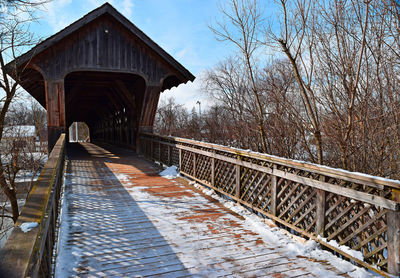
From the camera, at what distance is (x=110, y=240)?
3682 mm

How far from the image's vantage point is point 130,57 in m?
10.8

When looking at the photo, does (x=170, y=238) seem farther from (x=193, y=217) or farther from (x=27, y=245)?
(x=27, y=245)

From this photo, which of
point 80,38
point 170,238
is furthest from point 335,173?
point 80,38

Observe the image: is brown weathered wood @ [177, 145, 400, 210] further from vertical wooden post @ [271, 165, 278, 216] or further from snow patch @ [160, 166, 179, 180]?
snow patch @ [160, 166, 179, 180]

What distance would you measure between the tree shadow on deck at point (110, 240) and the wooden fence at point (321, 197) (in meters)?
1.77

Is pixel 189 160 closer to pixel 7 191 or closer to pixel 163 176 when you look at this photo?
pixel 163 176

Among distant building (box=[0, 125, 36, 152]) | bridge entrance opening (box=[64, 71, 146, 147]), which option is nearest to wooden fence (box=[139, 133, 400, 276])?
bridge entrance opening (box=[64, 71, 146, 147])

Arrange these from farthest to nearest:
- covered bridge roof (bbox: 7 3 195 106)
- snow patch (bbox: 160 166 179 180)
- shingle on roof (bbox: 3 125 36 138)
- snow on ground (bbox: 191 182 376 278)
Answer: shingle on roof (bbox: 3 125 36 138), covered bridge roof (bbox: 7 3 195 106), snow patch (bbox: 160 166 179 180), snow on ground (bbox: 191 182 376 278)

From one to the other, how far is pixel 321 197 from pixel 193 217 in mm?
2145

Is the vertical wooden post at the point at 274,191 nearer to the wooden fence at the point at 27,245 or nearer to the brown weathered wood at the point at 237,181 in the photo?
the brown weathered wood at the point at 237,181

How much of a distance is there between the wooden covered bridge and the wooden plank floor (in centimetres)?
2

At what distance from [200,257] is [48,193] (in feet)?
5.96

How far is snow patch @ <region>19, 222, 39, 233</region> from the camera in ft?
5.92

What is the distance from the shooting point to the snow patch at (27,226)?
1804 millimetres
